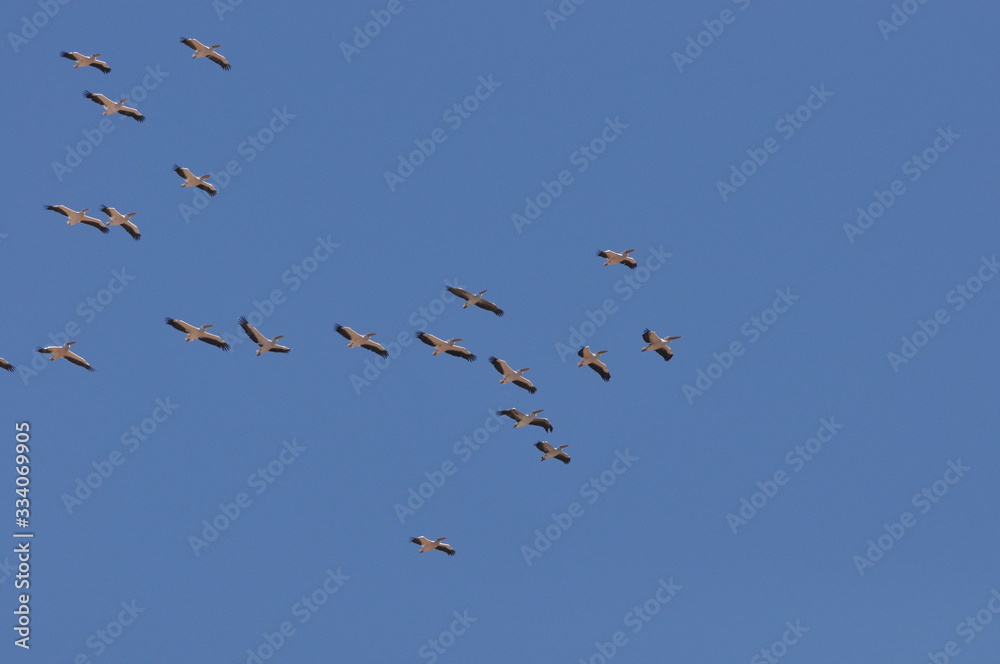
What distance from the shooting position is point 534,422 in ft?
202

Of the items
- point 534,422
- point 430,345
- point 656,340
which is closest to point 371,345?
point 430,345

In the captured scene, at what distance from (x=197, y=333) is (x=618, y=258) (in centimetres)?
1650

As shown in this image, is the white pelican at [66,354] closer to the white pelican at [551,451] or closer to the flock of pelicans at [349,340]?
the flock of pelicans at [349,340]

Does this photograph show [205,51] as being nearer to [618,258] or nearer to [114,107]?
[114,107]

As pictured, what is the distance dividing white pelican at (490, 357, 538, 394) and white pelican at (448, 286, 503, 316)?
242 centimetres

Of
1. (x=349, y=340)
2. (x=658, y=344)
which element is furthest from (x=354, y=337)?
(x=658, y=344)

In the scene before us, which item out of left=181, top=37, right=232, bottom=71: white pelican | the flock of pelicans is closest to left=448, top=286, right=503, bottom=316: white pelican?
the flock of pelicans

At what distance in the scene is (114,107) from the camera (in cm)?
6291

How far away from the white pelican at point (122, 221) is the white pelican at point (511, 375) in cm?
1538

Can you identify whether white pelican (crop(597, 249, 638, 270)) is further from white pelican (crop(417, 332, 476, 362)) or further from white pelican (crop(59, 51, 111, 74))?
white pelican (crop(59, 51, 111, 74))

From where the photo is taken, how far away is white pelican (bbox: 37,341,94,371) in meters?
62.4

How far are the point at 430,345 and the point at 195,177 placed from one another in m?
11.3

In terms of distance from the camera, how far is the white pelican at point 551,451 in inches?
2445

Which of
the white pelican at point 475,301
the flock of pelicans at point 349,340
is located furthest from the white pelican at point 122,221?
the white pelican at point 475,301
